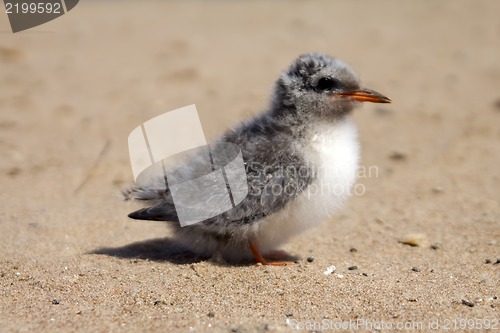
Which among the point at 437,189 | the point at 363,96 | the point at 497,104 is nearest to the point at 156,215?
the point at 363,96

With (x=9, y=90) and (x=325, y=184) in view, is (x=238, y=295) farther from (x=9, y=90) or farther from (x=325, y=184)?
(x=9, y=90)

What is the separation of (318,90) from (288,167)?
656 mm

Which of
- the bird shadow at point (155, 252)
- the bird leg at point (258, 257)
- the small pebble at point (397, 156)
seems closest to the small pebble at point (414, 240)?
the bird leg at point (258, 257)

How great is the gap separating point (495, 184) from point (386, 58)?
14.0 feet

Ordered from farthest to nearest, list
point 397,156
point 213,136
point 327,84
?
point 397,156, point 213,136, point 327,84

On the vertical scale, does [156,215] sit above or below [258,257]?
above

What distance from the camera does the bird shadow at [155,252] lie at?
4703 mm

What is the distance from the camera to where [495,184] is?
6.34 meters

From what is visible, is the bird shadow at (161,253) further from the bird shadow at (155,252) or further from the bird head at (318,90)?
the bird head at (318,90)

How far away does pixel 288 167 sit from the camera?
437 cm

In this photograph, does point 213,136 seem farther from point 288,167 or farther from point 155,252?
point 288,167

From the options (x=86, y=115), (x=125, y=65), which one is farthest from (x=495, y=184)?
(x=125, y=65)

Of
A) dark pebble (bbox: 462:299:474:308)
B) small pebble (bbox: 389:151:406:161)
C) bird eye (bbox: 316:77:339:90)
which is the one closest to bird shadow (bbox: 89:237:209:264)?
bird eye (bbox: 316:77:339:90)

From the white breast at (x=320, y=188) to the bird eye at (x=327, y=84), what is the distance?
0.90ft
